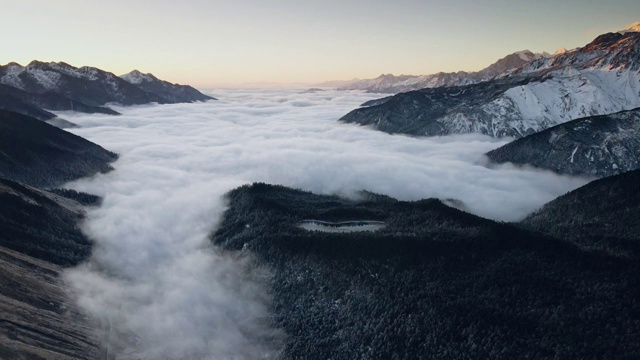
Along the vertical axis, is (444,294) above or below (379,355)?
above

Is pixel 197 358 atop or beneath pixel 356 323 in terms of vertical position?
beneath

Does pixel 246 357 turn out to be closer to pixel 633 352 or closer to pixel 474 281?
pixel 474 281

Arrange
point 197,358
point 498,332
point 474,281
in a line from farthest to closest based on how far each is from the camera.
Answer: point 474,281
point 197,358
point 498,332

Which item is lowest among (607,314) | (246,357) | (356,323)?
(246,357)

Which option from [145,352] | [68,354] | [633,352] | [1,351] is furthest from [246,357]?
[633,352]

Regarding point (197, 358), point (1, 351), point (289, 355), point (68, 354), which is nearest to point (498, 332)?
point (289, 355)

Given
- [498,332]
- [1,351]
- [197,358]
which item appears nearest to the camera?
[1,351]

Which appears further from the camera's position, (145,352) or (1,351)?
(145,352)

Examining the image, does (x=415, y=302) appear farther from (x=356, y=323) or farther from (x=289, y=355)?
(x=289, y=355)

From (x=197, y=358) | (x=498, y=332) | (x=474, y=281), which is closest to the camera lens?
(x=498, y=332)
